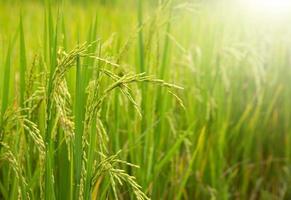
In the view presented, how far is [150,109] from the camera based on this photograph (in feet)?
4.80

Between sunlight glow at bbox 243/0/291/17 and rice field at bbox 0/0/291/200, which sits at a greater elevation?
sunlight glow at bbox 243/0/291/17

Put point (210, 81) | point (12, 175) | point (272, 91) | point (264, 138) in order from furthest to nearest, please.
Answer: point (272, 91) < point (264, 138) < point (210, 81) < point (12, 175)

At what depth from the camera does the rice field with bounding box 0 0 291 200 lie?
955 mm

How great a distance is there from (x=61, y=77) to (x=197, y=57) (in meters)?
1.27

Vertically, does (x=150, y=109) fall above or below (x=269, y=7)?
below

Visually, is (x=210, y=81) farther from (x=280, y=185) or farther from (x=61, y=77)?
(x=61, y=77)

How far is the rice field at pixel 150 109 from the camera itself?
3.13 ft

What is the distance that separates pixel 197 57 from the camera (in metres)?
2.09

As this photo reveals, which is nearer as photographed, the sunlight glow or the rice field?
the rice field

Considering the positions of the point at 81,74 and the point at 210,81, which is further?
the point at 210,81

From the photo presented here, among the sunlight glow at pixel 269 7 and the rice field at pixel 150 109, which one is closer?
the rice field at pixel 150 109

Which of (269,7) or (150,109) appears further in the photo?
(269,7)

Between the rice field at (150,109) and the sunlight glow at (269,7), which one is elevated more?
the sunlight glow at (269,7)

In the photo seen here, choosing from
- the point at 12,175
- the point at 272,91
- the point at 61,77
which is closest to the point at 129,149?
the point at 12,175
